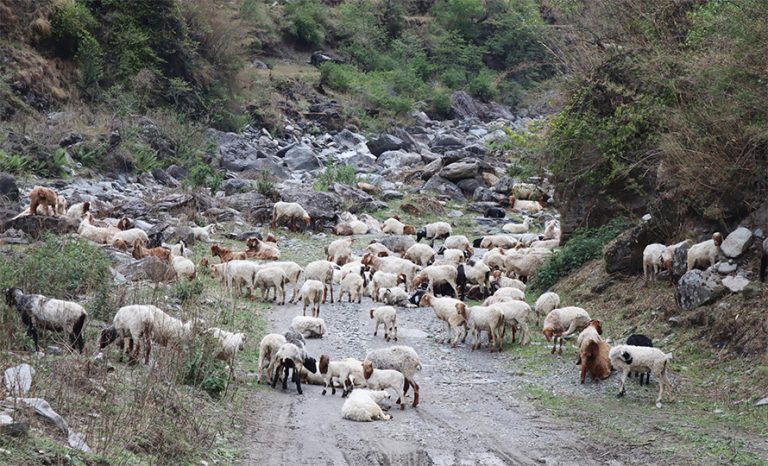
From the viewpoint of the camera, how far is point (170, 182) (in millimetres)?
28438

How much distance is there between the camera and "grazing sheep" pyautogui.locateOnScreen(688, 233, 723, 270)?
13633 mm

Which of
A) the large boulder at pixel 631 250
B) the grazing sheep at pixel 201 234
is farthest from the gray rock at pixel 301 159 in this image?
the large boulder at pixel 631 250

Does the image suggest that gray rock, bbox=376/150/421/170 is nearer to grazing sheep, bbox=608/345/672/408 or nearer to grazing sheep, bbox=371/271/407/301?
grazing sheep, bbox=371/271/407/301

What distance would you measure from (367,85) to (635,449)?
47818mm

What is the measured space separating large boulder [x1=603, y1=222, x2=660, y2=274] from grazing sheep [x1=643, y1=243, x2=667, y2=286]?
1.91ft

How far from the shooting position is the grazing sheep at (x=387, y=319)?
46.6ft

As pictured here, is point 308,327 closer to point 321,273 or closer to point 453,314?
point 453,314

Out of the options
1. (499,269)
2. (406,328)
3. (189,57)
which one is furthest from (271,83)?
(406,328)

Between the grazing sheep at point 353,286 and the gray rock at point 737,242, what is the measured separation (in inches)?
273

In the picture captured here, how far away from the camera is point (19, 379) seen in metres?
7.21

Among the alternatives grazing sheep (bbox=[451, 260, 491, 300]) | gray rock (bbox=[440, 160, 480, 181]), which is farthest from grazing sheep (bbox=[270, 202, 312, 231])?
gray rock (bbox=[440, 160, 480, 181])

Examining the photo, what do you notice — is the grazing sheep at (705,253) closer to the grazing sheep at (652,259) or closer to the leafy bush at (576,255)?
the grazing sheep at (652,259)

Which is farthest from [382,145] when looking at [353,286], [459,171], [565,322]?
[565,322]

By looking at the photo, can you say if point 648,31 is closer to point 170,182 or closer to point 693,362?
point 693,362
